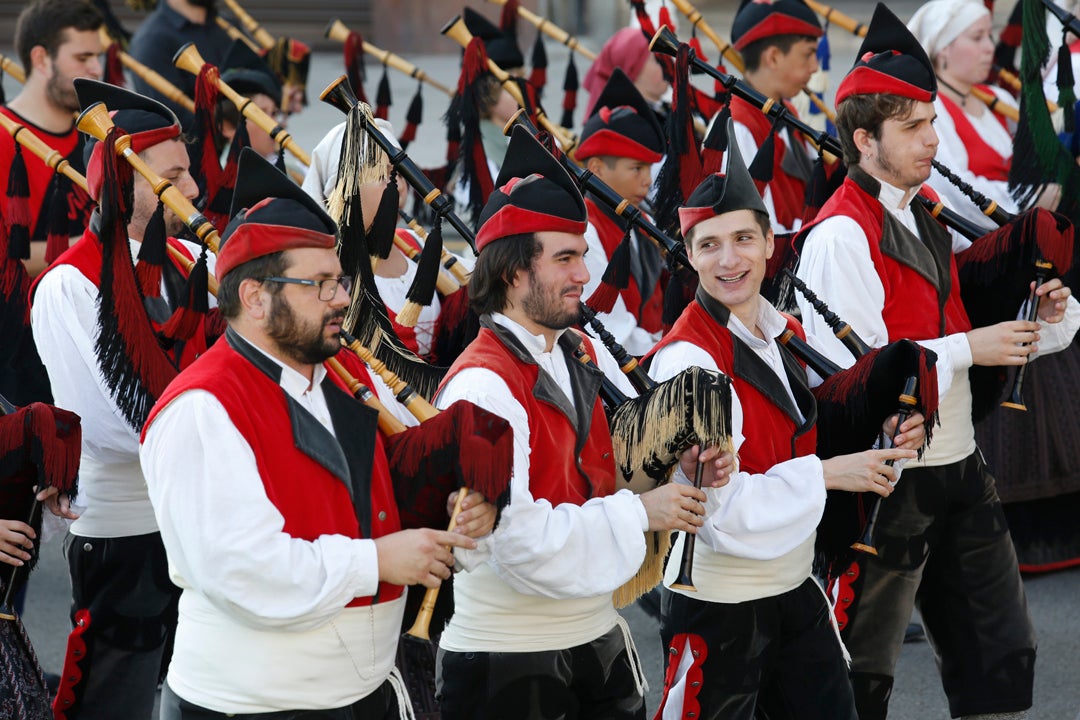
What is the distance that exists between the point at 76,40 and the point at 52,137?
0.31 metres

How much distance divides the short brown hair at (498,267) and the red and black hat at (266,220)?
0.45 metres

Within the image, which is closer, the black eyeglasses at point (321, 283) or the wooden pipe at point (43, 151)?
the black eyeglasses at point (321, 283)

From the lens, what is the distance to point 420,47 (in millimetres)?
11578

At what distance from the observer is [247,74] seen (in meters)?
5.26

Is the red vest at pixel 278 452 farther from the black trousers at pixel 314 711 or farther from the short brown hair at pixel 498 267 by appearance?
the short brown hair at pixel 498 267

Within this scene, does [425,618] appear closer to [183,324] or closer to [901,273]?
[183,324]

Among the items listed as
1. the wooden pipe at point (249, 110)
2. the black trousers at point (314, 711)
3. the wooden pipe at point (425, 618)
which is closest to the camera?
the black trousers at point (314, 711)

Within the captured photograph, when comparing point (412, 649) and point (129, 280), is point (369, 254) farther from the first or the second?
point (412, 649)

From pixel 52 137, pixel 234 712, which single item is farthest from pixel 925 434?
pixel 52 137

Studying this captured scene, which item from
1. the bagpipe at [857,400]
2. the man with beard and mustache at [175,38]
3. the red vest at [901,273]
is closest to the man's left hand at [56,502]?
the bagpipe at [857,400]

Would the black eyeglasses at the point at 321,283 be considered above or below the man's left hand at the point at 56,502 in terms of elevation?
above

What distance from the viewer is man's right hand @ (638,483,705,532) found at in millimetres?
2951

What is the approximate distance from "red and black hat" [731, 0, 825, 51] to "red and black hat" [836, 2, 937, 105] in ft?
4.70

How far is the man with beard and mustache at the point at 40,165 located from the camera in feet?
14.4
